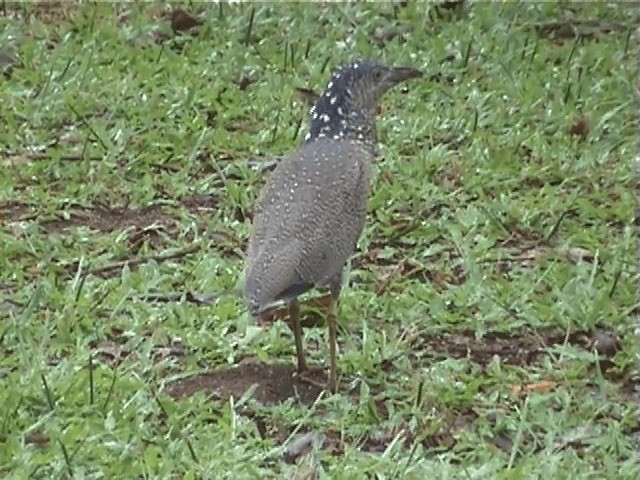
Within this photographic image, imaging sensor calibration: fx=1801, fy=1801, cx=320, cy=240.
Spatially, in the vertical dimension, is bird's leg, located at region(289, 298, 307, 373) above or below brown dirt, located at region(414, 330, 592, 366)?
above

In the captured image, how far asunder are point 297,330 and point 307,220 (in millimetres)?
390

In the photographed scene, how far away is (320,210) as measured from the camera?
6.40 meters

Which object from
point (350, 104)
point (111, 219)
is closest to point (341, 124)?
point (350, 104)

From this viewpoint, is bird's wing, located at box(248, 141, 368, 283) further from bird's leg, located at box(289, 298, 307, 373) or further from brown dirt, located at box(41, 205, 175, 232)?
brown dirt, located at box(41, 205, 175, 232)

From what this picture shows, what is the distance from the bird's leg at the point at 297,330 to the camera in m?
6.29

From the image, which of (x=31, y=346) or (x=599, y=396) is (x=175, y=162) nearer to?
(x=31, y=346)

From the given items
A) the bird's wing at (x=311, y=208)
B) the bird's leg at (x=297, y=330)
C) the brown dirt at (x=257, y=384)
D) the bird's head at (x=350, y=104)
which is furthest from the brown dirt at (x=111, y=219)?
the bird's leg at (x=297, y=330)

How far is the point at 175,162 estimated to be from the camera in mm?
8680

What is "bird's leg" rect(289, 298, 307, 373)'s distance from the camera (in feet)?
20.6

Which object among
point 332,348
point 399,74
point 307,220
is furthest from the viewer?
point 399,74

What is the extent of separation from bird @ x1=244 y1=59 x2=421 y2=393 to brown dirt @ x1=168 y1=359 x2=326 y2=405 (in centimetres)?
6

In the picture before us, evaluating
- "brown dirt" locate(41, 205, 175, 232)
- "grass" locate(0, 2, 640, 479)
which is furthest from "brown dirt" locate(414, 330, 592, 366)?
"brown dirt" locate(41, 205, 175, 232)

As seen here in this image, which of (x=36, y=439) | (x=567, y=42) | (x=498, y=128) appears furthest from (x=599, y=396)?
(x=567, y=42)

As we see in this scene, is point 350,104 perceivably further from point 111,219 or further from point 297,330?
point 111,219
